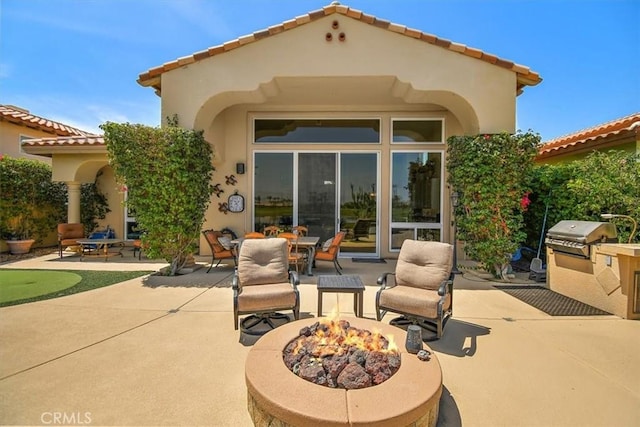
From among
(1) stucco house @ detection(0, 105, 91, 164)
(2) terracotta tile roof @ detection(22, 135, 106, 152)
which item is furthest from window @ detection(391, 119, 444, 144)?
(1) stucco house @ detection(0, 105, 91, 164)

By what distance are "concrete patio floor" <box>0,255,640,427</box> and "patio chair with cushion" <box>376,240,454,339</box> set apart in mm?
357

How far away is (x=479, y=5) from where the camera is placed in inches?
255

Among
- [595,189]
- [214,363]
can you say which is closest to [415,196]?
[595,189]

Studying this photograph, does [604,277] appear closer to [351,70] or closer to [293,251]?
[293,251]

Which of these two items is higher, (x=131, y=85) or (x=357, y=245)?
(x=131, y=85)

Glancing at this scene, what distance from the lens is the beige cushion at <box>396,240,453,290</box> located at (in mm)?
4223

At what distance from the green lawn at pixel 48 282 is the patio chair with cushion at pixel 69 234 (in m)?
1.72

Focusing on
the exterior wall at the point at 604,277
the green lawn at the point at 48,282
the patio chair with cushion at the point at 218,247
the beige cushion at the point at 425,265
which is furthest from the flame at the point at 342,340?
the green lawn at the point at 48,282

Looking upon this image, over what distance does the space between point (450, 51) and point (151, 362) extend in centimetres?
800

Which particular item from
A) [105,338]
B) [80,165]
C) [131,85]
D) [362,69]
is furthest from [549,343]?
[80,165]

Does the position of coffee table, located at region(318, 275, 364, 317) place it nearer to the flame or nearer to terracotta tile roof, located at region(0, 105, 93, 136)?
the flame

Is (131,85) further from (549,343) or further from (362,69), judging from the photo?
(549,343)

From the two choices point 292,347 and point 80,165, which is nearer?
point 292,347

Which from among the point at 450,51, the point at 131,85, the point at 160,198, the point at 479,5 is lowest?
the point at 160,198
